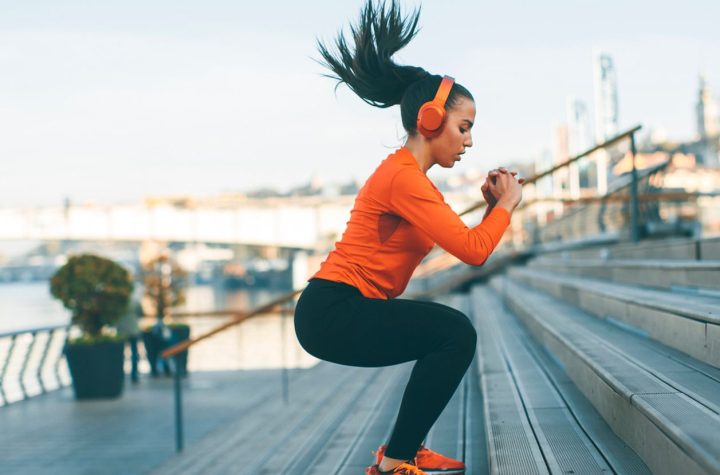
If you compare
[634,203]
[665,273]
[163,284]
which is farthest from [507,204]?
[163,284]

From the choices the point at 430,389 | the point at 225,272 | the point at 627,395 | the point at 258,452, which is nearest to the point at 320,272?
the point at 430,389

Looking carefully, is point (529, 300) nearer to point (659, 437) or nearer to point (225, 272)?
point (659, 437)

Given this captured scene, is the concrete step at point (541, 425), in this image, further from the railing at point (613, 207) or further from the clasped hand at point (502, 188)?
the railing at point (613, 207)

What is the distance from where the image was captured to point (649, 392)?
91.4 inches

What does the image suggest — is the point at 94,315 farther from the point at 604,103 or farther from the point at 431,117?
the point at 604,103

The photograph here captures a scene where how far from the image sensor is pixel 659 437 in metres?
1.99

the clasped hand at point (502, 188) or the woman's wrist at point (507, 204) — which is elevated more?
the clasped hand at point (502, 188)

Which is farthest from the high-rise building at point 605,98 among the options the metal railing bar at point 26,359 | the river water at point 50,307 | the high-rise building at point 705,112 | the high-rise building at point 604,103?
the high-rise building at point 705,112

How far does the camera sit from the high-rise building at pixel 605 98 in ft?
79.6

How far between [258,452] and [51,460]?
5.88 feet

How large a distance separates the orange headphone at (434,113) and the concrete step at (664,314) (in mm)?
1134

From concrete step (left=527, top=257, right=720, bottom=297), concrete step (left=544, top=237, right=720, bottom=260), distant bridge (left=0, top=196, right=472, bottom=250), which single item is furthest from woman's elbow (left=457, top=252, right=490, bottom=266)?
distant bridge (left=0, top=196, right=472, bottom=250)

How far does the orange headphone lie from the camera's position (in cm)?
229

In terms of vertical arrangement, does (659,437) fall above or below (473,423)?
above
